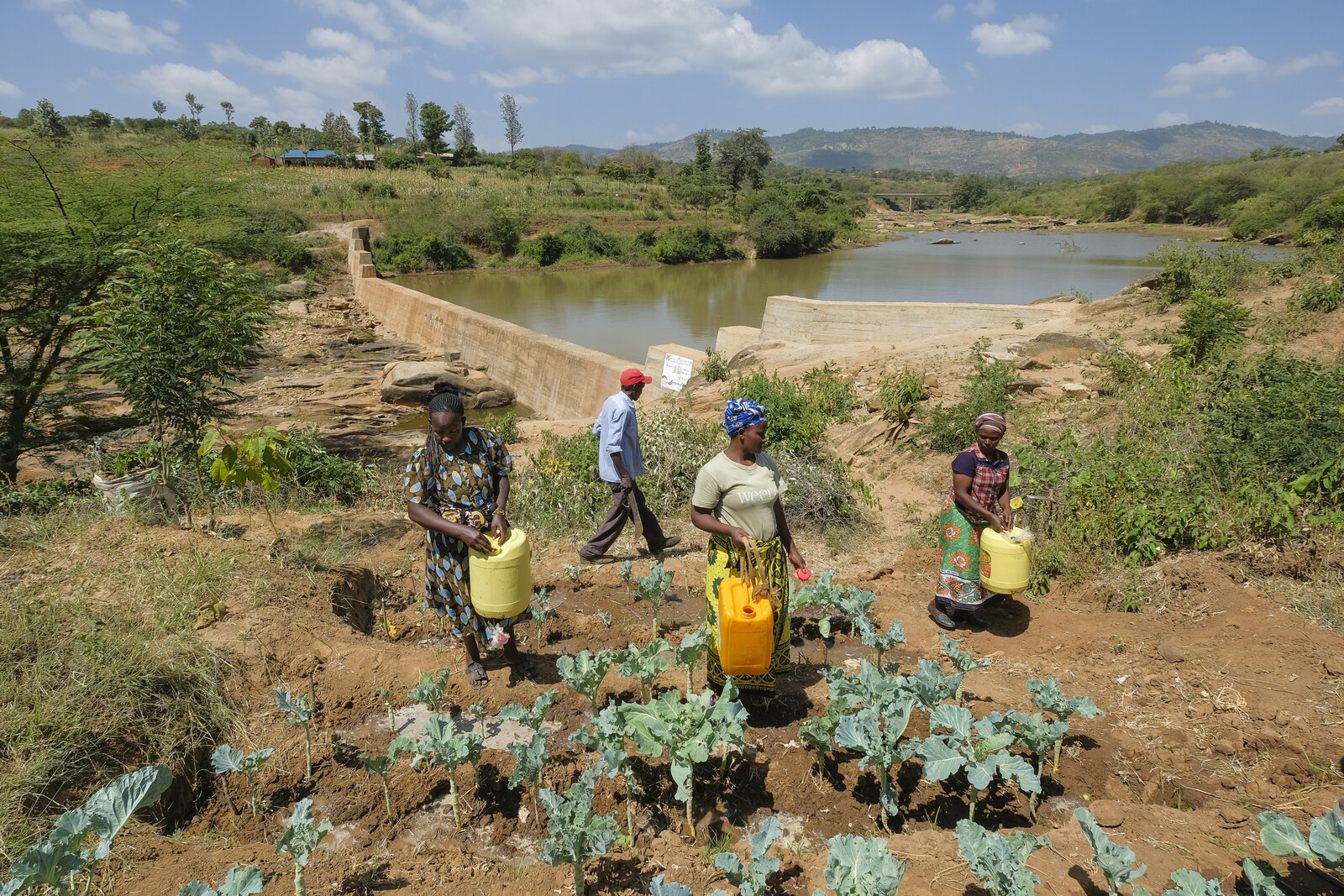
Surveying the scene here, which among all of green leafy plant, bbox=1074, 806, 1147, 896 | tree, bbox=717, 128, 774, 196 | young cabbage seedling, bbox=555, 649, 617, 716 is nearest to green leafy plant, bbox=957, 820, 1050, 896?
green leafy plant, bbox=1074, 806, 1147, 896

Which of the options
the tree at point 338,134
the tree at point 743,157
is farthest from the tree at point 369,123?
the tree at point 743,157

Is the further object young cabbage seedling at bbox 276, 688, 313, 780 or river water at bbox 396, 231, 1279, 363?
river water at bbox 396, 231, 1279, 363

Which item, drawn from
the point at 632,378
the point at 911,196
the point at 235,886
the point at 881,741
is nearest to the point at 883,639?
the point at 881,741

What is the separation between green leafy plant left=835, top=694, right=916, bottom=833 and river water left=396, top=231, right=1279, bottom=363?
15.5 metres

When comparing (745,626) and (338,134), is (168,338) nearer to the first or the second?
(745,626)

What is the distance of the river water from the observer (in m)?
22.5

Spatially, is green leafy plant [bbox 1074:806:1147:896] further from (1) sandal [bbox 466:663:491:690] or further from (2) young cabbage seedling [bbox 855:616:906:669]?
(1) sandal [bbox 466:663:491:690]

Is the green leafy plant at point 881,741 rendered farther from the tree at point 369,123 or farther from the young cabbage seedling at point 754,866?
the tree at point 369,123

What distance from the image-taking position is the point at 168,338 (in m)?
5.80

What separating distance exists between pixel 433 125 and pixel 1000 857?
7780cm

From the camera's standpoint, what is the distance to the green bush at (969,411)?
7.41 meters

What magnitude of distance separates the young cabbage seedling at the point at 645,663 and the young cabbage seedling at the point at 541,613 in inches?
36.1

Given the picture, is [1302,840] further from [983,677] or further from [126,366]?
[126,366]

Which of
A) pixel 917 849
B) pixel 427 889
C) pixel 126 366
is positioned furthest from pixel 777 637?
pixel 126 366
